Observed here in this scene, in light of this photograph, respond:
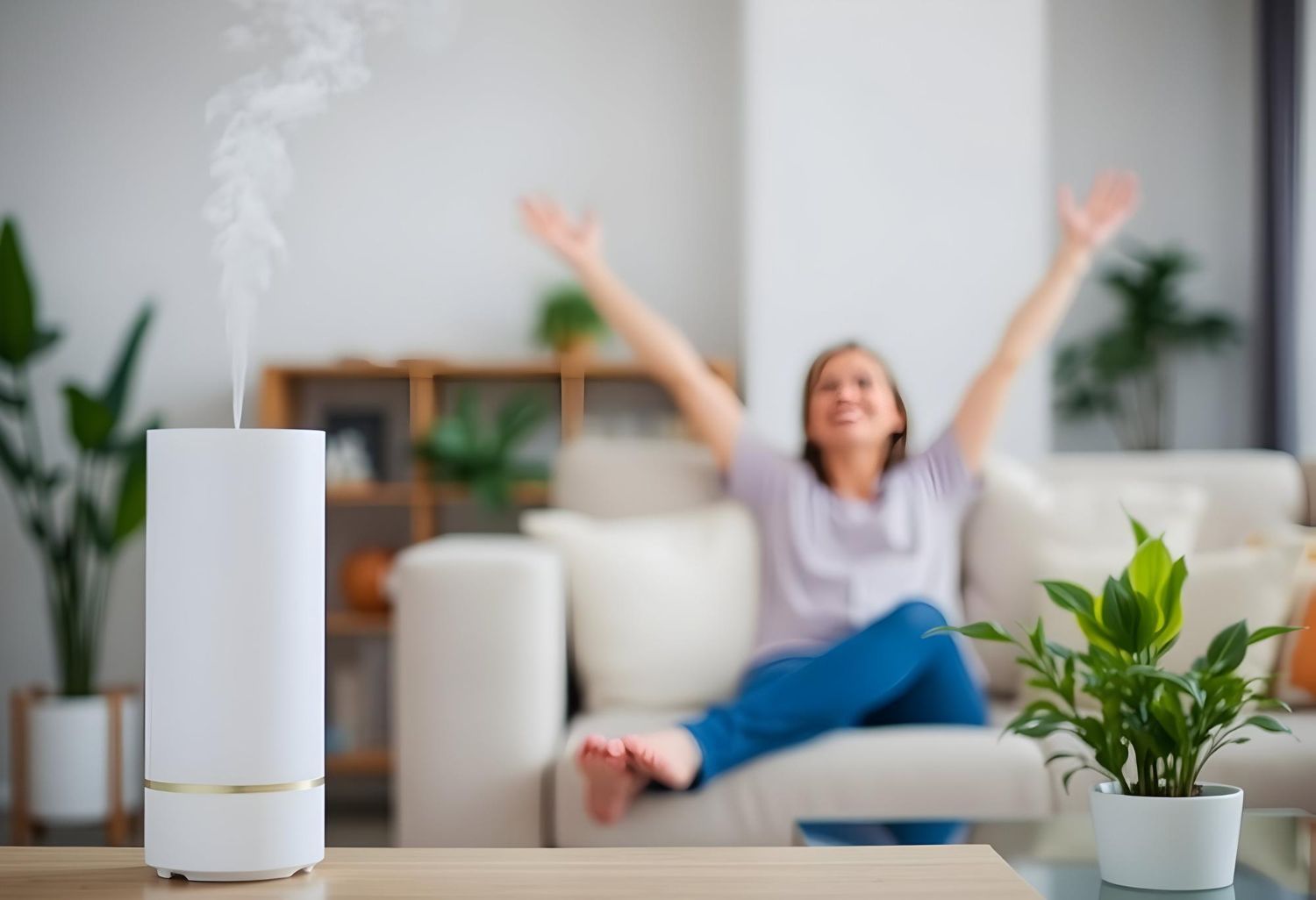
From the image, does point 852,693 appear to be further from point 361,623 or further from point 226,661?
point 361,623

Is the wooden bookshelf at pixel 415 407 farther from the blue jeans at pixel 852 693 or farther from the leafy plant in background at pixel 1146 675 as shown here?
the leafy plant in background at pixel 1146 675

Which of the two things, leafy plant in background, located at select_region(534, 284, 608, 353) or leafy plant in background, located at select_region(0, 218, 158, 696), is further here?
leafy plant in background, located at select_region(534, 284, 608, 353)

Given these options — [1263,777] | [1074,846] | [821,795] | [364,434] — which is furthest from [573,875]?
[364,434]

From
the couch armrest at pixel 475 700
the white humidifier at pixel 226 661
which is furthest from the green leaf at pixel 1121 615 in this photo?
the couch armrest at pixel 475 700

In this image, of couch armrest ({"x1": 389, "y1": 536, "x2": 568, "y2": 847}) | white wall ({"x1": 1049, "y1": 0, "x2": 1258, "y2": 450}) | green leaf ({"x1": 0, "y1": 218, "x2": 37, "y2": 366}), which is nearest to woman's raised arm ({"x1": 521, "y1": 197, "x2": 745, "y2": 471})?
couch armrest ({"x1": 389, "y1": 536, "x2": 568, "y2": 847})

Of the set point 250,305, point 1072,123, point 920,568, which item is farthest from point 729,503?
point 1072,123

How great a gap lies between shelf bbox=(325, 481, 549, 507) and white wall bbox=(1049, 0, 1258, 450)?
5.56 feet

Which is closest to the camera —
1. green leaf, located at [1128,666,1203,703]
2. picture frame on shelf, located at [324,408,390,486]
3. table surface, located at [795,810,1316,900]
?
green leaf, located at [1128,666,1203,703]

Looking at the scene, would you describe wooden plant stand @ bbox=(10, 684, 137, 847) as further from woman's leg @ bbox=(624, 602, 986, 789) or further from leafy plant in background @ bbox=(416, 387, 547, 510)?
woman's leg @ bbox=(624, 602, 986, 789)

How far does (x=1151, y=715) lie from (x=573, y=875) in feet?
1.87

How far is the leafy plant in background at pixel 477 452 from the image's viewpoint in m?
3.97

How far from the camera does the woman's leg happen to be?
2.04 meters

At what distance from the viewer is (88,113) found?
4301 millimetres

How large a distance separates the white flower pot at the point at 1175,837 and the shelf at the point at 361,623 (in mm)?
2914
